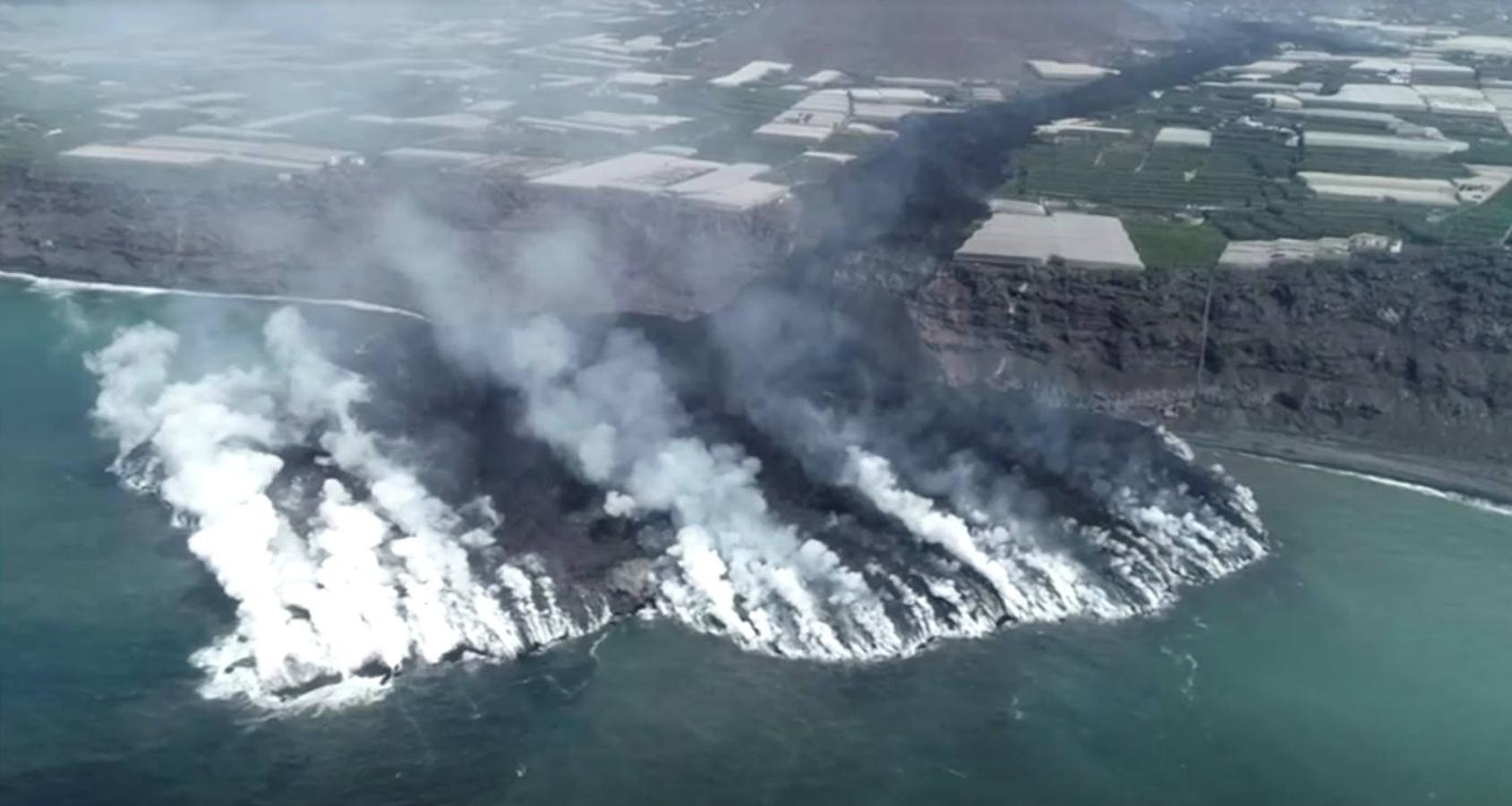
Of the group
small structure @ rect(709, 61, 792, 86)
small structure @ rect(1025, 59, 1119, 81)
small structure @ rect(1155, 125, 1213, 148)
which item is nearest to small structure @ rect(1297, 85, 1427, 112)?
small structure @ rect(1155, 125, 1213, 148)

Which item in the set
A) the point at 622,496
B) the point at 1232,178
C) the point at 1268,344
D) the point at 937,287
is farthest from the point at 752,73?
the point at 622,496

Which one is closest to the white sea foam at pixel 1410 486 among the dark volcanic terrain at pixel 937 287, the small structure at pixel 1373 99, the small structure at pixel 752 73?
the dark volcanic terrain at pixel 937 287

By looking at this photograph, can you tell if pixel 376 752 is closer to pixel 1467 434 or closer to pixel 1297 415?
pixel 1297 415

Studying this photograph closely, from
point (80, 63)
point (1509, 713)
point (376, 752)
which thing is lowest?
point (1509, 713)

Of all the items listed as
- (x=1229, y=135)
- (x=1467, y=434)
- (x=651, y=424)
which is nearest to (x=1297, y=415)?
(x=1467, y=434)

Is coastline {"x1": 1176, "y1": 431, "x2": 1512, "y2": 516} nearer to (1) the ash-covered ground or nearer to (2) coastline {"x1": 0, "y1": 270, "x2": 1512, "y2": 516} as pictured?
(2) coastline {"x1": 0, "y1": 270, "x2": 1512, "y2": 516}
